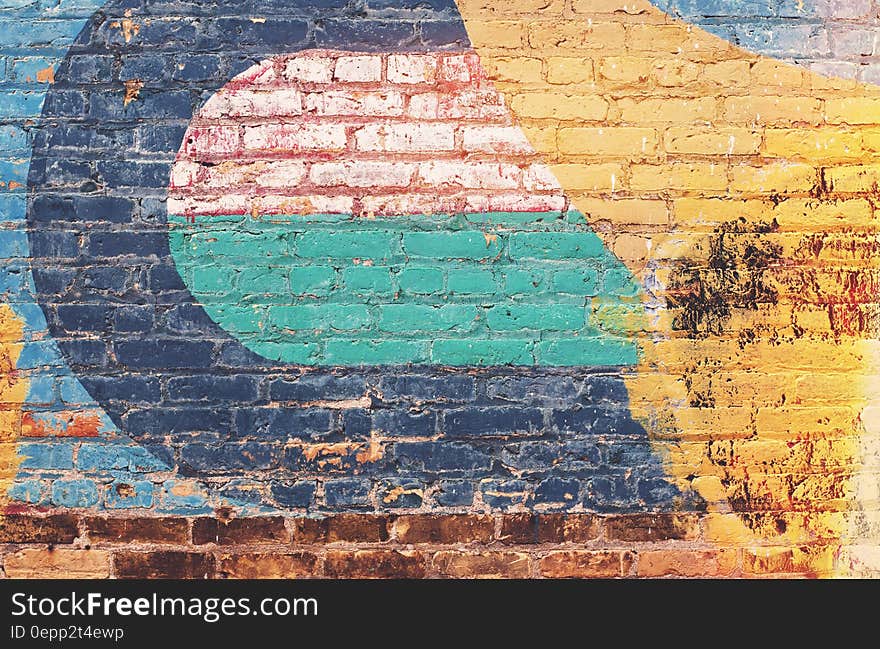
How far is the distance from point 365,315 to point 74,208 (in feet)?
2.94

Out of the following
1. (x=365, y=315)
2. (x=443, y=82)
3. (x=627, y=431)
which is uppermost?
(x=443, y=82)

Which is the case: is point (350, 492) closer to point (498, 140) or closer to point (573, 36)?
point (498, 140)

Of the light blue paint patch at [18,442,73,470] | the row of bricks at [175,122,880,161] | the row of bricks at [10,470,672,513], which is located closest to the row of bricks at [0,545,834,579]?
the row of bricks at [10,470,672,513]

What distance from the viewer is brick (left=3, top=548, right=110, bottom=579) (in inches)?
80.8

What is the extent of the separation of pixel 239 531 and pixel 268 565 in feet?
0.43

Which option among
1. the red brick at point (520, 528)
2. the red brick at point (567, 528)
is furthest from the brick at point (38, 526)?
the red brick at point (567, 528)

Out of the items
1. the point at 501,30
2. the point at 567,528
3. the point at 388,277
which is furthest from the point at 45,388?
the point at 501,30

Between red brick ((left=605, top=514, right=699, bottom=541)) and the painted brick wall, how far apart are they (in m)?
0.04

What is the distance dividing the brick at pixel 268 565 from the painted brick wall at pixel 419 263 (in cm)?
3

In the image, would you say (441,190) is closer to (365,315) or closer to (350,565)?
(365,315)

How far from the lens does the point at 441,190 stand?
2.03 metres

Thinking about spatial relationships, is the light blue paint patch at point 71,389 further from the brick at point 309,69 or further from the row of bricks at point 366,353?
the brick at point 309,69

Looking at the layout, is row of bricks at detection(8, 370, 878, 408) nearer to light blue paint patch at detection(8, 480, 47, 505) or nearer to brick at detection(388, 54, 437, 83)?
light blue paint patch at detection(8, 480, 47, 505)

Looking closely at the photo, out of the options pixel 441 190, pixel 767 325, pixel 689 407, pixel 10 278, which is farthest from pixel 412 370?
pixel 10 278
